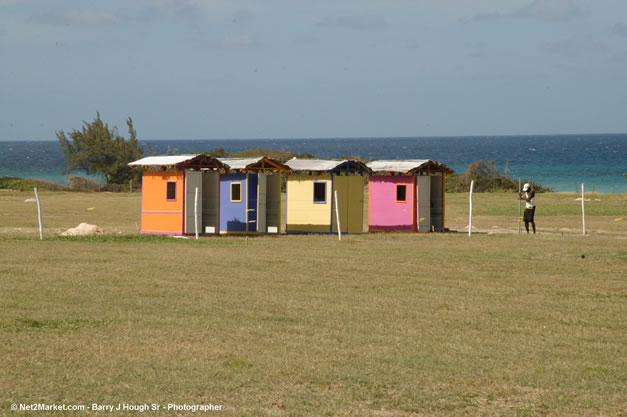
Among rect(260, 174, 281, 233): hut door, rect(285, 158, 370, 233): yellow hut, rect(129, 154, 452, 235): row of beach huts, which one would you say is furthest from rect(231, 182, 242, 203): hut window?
rect(285, 158, 370, 233): yellow hut

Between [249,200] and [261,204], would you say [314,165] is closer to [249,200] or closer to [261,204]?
[261,204]

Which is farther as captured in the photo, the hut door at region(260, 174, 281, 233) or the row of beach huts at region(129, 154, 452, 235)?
the hut door at region(260, 174, 281, 233)

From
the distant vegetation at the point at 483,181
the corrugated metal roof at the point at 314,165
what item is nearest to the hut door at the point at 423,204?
the corrugated metal roof at the point at 314,165

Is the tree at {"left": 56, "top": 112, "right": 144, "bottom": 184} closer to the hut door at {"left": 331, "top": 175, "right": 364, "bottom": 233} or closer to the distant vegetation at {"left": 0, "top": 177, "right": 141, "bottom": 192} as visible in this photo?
the distant vegetation at {"left": 0, "top": 177, "right": 141, "bottom": 192}

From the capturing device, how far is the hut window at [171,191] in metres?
32.7

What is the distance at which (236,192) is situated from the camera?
109 feet

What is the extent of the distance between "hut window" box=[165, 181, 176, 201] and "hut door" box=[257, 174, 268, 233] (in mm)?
3108

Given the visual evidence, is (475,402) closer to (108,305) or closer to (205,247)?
(108,305)

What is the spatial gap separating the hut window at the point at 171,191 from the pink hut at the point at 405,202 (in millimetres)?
7805

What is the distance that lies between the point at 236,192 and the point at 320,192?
328 cm

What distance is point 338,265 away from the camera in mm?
21375

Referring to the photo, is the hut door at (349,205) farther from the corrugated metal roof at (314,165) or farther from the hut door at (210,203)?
the hut door at (210,203)

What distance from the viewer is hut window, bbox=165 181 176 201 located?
32653 millimetres

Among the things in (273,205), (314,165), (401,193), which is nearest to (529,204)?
(401,193)
